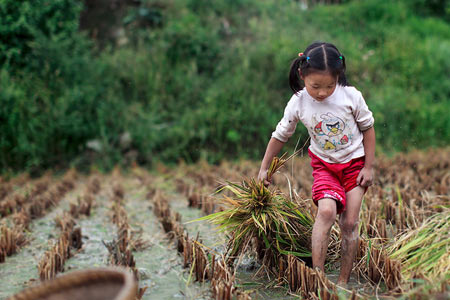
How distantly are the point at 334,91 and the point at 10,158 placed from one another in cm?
693

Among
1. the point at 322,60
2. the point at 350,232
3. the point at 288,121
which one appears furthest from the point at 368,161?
the point at 322,60

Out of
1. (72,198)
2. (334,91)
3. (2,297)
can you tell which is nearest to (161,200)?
(72,198)

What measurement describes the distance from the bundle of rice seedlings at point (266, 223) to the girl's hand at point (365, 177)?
0.46 meters

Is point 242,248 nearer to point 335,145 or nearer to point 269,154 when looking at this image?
point 269,154

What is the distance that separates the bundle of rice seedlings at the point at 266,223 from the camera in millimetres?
Answer: 2742

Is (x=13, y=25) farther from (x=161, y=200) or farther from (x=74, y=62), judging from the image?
(x=161, y=200)

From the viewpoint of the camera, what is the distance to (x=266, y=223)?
8.96 feet

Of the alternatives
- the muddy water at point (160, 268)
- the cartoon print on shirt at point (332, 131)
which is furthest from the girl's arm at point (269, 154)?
the muddy water at point (160, 268)

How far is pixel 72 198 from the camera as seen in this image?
583cm

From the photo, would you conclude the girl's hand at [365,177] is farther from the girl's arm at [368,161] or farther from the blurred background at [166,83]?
the blurred background at [166,83]

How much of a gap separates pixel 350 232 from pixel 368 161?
0.42 m

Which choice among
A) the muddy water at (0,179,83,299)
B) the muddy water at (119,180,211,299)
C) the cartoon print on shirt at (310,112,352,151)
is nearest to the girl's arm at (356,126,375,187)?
the cartoon print on shirt at (310,112,352,151)

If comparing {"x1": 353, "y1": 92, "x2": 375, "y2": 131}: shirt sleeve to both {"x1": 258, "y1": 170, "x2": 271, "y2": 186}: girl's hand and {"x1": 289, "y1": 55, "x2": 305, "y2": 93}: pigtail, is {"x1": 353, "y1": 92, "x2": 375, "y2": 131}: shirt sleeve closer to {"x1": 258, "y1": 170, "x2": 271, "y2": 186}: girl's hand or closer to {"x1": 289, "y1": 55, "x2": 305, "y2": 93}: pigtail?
{"x1": 289, "y1": 55, "x2": 305, "y2": 93}: pigtail

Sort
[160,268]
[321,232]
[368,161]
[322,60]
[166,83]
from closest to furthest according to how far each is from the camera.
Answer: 1. [322,60]
2. [321,232]
3. [368,161]
4. [160,268]
5. [166,83]
